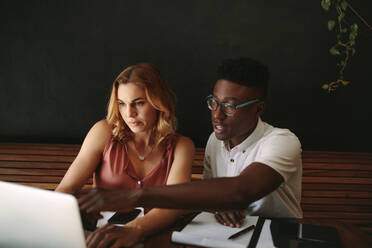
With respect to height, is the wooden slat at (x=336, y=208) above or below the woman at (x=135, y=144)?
below

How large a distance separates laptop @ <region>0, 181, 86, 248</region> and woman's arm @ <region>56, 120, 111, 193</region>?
0.88m

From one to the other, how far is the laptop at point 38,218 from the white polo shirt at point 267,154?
0.93 meters

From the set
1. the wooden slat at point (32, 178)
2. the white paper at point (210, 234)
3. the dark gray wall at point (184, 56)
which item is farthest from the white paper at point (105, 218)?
the dark gray wall at point (184, 56)

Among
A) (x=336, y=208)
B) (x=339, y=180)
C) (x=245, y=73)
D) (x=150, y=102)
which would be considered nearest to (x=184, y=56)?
(x=150, y=102)

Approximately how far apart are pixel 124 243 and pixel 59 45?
2120 millimetres

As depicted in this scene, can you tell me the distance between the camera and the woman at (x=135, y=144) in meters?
1.81

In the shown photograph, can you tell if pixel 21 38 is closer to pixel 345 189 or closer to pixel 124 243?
pixel 124 243

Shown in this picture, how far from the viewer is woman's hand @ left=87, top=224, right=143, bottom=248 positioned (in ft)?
3.63

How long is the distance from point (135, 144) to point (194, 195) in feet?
3.16

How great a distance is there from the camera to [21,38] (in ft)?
9.16

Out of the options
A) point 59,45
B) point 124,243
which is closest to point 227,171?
point 124,243

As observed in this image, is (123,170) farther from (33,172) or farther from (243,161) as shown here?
(33,172)

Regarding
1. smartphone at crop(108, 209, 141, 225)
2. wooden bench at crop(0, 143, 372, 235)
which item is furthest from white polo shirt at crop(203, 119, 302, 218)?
wooden bench at crop(0, 143, 372, 235)

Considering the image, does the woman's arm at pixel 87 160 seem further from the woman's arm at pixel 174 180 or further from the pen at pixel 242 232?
the pen at pixel 242 232
